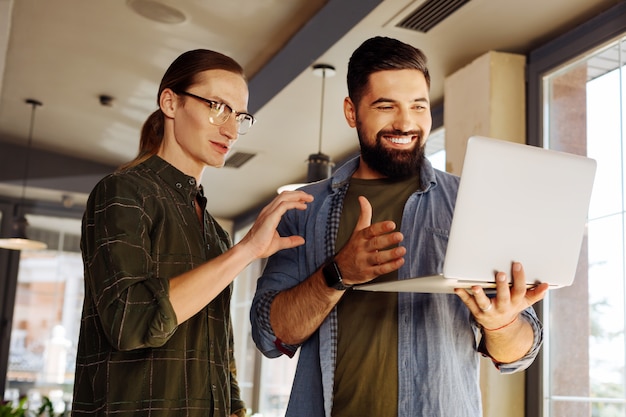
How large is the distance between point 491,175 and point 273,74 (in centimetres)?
334

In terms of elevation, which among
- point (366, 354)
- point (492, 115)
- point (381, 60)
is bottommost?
point (366, 354)

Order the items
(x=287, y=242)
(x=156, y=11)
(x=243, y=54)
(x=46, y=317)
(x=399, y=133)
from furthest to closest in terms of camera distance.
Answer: (x=46, y=317), (x=243, y=54), (x=156, y=11), (x=399, y=133), (x=287, y=242)

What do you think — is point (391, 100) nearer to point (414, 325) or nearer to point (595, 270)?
point (414, 325)

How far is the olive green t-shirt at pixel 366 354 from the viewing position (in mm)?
1401

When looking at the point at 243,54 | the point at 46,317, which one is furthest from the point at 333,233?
the point at 46,317

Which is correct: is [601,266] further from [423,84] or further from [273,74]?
[273,74]

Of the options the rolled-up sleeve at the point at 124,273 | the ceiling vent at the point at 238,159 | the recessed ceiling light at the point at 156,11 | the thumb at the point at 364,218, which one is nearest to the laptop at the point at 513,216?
the thumb at the point at 364,218

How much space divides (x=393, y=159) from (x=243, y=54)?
10.3 feet

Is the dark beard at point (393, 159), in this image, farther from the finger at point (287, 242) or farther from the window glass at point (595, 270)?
the window glass at point (595, 270)

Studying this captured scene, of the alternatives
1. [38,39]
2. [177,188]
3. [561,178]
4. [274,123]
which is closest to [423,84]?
[561,178]

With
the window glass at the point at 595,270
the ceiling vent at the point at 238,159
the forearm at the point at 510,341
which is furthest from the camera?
the ceiling vent at the point at 238,159

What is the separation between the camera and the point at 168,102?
→ 1652 millimetres

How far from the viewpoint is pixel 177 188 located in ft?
5.15

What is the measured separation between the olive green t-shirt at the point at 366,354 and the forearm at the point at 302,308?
0.24 feet
